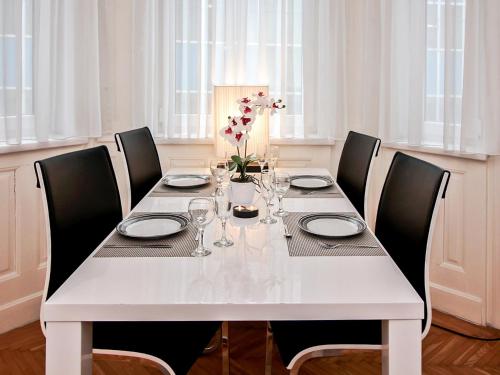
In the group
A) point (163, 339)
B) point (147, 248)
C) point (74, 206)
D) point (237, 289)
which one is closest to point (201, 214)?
point (147, 248)

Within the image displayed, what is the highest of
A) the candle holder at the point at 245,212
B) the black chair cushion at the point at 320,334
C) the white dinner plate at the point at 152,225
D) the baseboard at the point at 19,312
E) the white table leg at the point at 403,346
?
the candle holder at the point at 245,212

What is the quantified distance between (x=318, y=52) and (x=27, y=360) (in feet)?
7.94

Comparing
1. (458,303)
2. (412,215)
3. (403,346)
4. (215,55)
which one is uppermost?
(215,55)

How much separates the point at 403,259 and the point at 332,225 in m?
0.25

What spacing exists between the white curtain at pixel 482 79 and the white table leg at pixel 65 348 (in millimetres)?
2165

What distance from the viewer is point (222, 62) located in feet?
10.1

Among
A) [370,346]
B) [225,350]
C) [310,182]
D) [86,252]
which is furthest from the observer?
[310,182]

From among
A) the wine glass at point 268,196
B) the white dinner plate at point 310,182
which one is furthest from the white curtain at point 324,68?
the wine glass at point 268,196

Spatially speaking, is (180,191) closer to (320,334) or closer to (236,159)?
(236,159)

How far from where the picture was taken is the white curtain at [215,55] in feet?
10.0

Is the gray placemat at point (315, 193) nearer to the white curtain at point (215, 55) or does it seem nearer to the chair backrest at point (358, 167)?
the chair backrest at point (358, 167)

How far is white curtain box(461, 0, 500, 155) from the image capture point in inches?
92.6

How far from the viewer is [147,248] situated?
1.34 meters

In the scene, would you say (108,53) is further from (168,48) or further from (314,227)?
(314,227)
